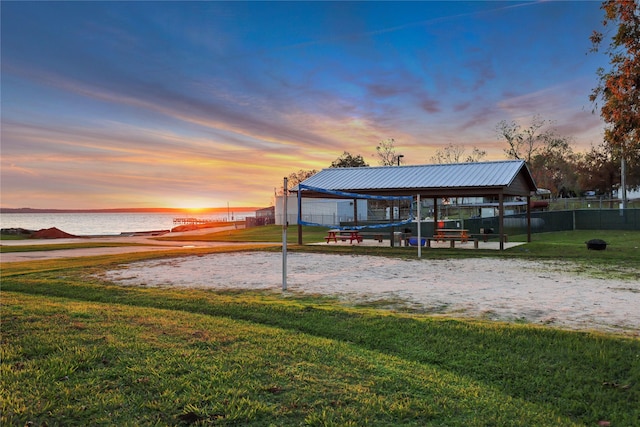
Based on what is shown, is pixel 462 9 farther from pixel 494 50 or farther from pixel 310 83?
pixel 310 83

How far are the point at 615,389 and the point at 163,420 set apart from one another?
358 cm

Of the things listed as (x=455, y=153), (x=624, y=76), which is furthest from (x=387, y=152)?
(x=624, y=76)

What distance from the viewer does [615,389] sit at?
362 centimetres

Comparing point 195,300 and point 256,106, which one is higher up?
point 256,106

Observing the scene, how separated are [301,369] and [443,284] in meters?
6.09

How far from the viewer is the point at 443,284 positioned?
9.28 meters

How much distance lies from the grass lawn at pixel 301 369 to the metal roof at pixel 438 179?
13.3 m

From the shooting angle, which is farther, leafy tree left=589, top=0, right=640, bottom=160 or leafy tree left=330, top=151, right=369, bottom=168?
leafy tree left=330, top=151, right=369, bottom=168

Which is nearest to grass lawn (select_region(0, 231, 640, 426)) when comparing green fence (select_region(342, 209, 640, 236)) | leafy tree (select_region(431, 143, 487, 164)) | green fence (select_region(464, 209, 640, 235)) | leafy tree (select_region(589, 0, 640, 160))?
leafy tree (select_region(589, 0, 640, 160))

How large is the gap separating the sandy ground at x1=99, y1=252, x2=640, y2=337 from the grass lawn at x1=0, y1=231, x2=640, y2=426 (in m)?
1.17

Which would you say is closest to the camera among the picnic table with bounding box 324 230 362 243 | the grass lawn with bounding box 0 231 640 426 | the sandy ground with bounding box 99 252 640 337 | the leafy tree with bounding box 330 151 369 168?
the grass lawn with bounding box 0 231 640 426

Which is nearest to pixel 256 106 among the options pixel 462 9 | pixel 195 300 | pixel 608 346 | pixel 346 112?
pixel 346 112

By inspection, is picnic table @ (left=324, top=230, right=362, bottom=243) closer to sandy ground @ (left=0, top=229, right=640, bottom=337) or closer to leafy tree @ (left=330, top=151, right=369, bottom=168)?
sandy ground @ (left=0, top=229, right=640, bottom=337)

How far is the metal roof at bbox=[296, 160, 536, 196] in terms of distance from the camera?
59.5 feet
